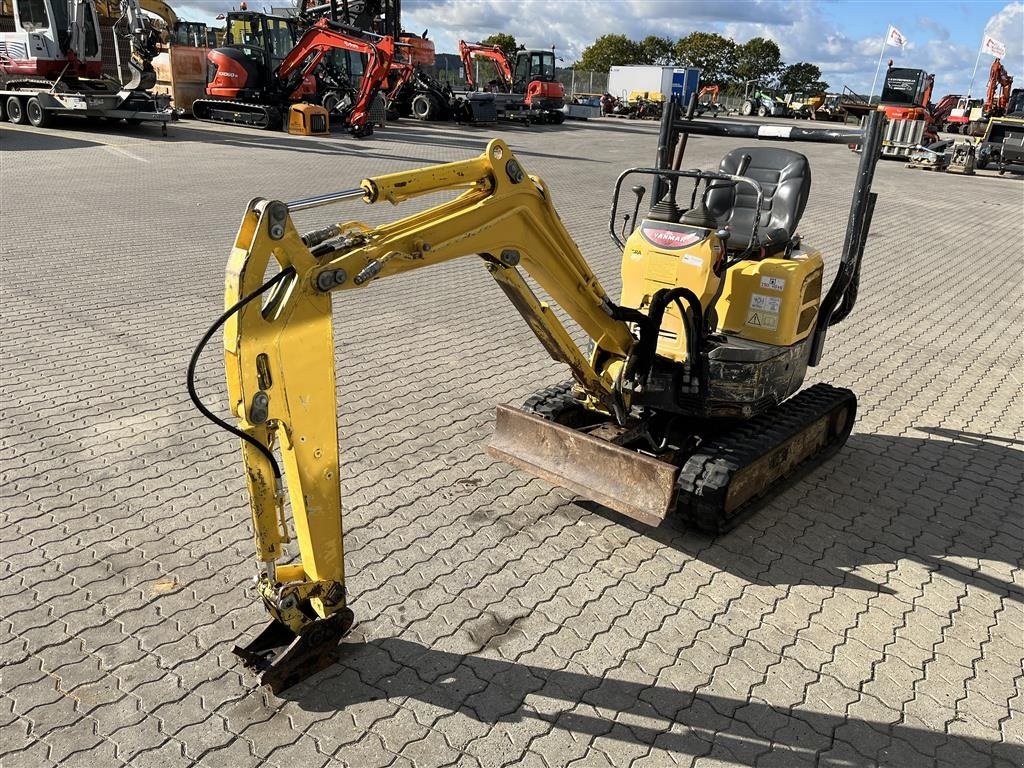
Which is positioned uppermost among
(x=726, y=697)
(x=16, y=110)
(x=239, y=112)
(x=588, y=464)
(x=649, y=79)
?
(x=649, y=79)

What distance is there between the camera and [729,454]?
4652mm

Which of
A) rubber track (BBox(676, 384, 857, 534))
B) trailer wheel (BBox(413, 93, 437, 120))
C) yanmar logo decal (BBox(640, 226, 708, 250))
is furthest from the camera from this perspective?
trailer wheel (BBox(413, 93, 437, 120))

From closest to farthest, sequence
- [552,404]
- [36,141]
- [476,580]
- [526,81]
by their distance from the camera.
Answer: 1. [476,580]
2. [552,404]
3. [36,141]
4. [526,81]

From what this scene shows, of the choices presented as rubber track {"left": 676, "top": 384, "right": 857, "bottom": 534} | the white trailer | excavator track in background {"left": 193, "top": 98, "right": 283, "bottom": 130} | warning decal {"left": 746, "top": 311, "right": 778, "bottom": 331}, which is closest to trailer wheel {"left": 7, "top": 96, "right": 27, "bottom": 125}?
excavator track in background {"left": 193, "top": 98, "right": 283, "bottom": 130}

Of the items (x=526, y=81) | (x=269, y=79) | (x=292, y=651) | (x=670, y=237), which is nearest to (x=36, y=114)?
(x=269, y=79)

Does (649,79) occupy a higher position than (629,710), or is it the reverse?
(649,79)

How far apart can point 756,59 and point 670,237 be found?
287ft

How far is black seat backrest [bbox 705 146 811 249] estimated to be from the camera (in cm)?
540

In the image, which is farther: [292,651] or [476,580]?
[476,580]

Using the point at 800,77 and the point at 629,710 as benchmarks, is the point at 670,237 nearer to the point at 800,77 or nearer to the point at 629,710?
the point at 629,710

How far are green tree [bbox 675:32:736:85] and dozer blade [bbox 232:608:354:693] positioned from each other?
284 ft

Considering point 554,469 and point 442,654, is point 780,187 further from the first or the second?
point 442,654

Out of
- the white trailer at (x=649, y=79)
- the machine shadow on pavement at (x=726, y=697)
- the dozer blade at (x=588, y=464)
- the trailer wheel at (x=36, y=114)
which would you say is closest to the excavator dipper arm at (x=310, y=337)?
the machine shadow on pavement at (x=726, y=697)

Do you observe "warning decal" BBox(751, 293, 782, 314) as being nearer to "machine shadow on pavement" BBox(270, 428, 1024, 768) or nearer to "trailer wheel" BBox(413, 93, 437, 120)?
"machine shadow on pavement" BBox(270, 428, 1024, 768)
